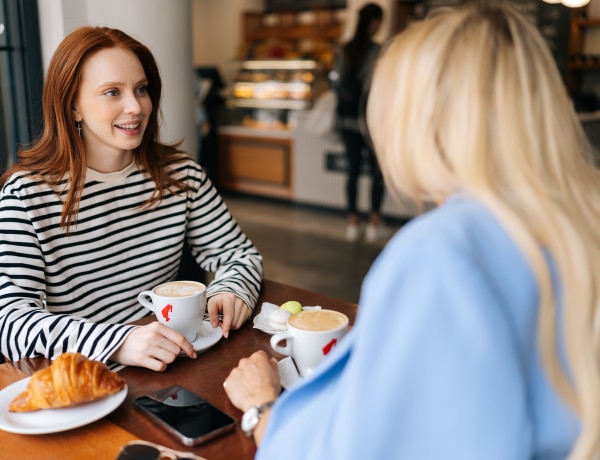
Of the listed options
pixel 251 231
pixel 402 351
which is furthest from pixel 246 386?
pixel 251 231

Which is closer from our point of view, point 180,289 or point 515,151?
point 515,151

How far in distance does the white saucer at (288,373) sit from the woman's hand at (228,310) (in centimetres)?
20

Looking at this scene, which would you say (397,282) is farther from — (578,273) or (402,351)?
(578,273)

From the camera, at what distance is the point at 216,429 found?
3.05 ft

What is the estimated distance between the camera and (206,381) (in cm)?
112

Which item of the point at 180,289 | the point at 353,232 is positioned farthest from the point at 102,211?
the point at 353,232

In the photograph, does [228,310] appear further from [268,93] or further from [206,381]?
[268,93]

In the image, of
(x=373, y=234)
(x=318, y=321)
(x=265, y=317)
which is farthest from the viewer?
(x=373, y=234)

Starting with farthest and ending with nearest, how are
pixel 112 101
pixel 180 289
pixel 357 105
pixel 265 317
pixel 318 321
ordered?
1. pixel 357 105
2. pixel 112 101
3. pixel 265 317
4. pixel 180 289
5. pixel 318 321

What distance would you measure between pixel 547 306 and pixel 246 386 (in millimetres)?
539

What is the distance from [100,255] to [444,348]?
124 centimetres

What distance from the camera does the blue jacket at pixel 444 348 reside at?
0.61 meters

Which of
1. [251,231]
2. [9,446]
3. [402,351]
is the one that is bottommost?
[251,231]

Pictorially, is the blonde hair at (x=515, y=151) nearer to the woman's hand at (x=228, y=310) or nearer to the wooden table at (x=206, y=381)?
the wooden table at (x=206, y=381)
